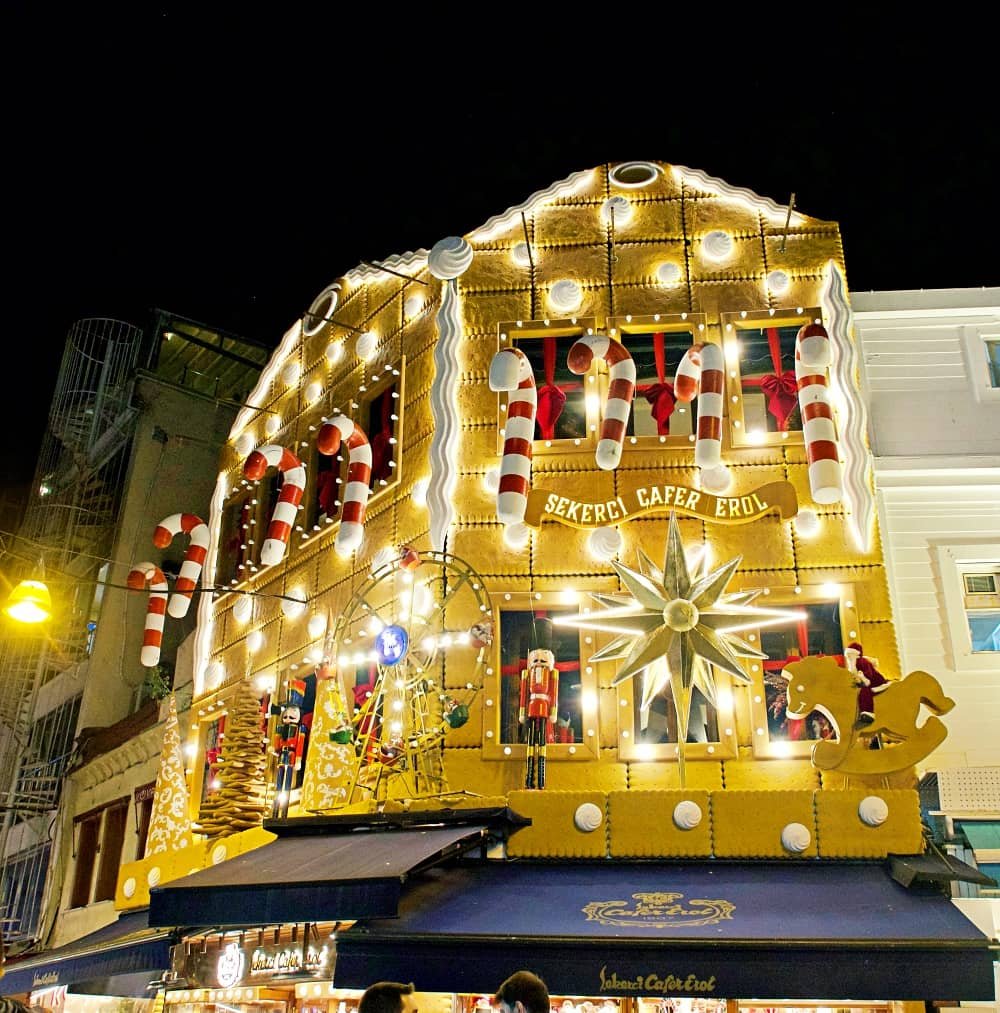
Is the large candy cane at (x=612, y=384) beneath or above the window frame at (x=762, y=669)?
above

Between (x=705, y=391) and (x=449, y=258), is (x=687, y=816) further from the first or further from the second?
(x=449, y=258)

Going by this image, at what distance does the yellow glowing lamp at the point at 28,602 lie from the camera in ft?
37.6

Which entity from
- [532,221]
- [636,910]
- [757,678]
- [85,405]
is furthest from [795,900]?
[85,405]

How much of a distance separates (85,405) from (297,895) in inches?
820

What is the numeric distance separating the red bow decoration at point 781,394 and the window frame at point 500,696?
3.08 m

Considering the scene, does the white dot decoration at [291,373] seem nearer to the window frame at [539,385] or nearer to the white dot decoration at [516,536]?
the window frame at [539,385]

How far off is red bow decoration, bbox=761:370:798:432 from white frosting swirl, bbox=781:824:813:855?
452cm

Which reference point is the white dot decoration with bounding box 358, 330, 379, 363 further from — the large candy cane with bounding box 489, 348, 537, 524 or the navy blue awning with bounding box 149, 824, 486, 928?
the navy blue awning with bounding box 149, 824, 486, 928

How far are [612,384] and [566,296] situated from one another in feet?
6.76

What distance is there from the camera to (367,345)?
14570mm

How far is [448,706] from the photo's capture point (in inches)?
424

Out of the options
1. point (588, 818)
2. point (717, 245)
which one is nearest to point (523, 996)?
point (588, 818)

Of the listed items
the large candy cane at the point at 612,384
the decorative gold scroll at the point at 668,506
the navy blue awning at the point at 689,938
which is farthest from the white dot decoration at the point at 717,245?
the navy blue awning at the point at 689,938

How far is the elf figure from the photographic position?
9.63 meters
